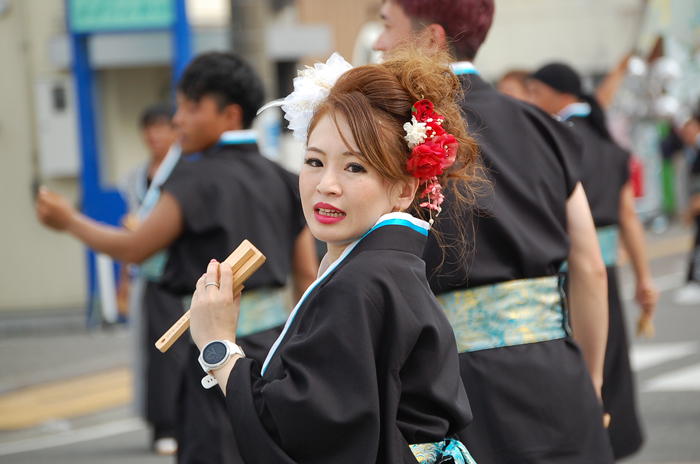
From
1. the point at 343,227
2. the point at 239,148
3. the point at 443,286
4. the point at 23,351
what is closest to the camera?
the point at 343,227

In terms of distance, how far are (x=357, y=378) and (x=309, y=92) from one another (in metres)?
0.59

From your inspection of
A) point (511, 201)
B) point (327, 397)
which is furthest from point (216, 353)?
→ point (511, 201)

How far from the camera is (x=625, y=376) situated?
3596 mm

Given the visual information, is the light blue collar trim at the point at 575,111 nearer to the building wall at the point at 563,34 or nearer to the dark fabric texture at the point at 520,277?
the dark fabric texture at the point at 520,277

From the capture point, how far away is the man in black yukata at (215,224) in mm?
2986

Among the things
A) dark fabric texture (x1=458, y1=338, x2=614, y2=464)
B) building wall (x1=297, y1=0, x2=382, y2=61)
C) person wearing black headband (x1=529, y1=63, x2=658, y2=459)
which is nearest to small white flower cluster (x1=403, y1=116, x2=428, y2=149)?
dark fabric texture (x1=458, y1=338, x2=614, y2=464)

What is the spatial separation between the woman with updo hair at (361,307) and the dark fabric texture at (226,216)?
1.21 metres

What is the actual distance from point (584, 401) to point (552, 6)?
20522mm

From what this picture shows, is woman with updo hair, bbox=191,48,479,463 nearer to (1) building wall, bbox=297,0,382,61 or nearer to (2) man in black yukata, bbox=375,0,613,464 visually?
(2) man in black yukata, bbox=375,0,613,464

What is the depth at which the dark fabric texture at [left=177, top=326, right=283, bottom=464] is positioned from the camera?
2896 mm

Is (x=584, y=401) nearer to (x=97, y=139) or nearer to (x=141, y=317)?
(x=141, y=317)

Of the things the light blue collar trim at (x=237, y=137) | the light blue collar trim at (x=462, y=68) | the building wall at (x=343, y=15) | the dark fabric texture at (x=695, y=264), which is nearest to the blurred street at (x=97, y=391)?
the dark fabric texture at (x=695, y=264)

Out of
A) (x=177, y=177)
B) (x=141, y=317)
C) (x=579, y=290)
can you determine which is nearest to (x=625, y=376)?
(x=579, y=290)

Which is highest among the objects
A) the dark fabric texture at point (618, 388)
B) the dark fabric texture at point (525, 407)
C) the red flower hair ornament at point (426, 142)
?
the red flower hair ornament at point (426, 142)
